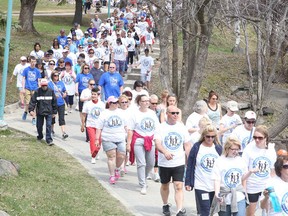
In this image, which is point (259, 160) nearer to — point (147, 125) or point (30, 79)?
point (147, 125)

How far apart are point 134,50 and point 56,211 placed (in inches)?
704

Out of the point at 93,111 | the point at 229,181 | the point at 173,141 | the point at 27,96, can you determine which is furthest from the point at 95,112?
the point at 229,181

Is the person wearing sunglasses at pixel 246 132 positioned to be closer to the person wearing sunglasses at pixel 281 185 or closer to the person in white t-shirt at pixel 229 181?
the person in white t-shirt at pixel 229 181

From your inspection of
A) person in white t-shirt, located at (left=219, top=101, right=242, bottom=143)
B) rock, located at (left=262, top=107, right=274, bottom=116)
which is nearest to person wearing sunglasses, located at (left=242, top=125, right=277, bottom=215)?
person in white t-shirt, located at (left=219, top=101, right=242, bottom=143)

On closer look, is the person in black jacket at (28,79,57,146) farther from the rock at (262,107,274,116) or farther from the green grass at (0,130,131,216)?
the rock at (262,107,274,116)

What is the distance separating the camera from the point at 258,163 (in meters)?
10.9

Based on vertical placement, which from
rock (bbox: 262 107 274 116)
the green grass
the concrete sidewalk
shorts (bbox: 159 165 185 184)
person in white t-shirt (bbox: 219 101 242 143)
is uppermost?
person in white t-shirt (bbox: 219 101 242 143)

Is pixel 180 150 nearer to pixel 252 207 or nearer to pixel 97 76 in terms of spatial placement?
pixel 252 207

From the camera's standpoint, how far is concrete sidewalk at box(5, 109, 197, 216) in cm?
1238

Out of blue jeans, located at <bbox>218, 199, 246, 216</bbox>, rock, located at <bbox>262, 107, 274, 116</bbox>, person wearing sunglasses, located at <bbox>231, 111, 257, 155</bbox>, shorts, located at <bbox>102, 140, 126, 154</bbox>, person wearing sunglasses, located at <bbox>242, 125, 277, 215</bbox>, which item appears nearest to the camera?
blue jeans, located at <bbox>218, 199, 246, 216</bbox>

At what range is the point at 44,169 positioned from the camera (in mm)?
13820

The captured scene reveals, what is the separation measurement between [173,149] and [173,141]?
4.9 inches

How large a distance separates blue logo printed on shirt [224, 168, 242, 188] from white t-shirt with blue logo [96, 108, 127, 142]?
388 cm

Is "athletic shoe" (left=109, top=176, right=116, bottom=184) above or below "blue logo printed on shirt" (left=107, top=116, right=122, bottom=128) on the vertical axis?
below
